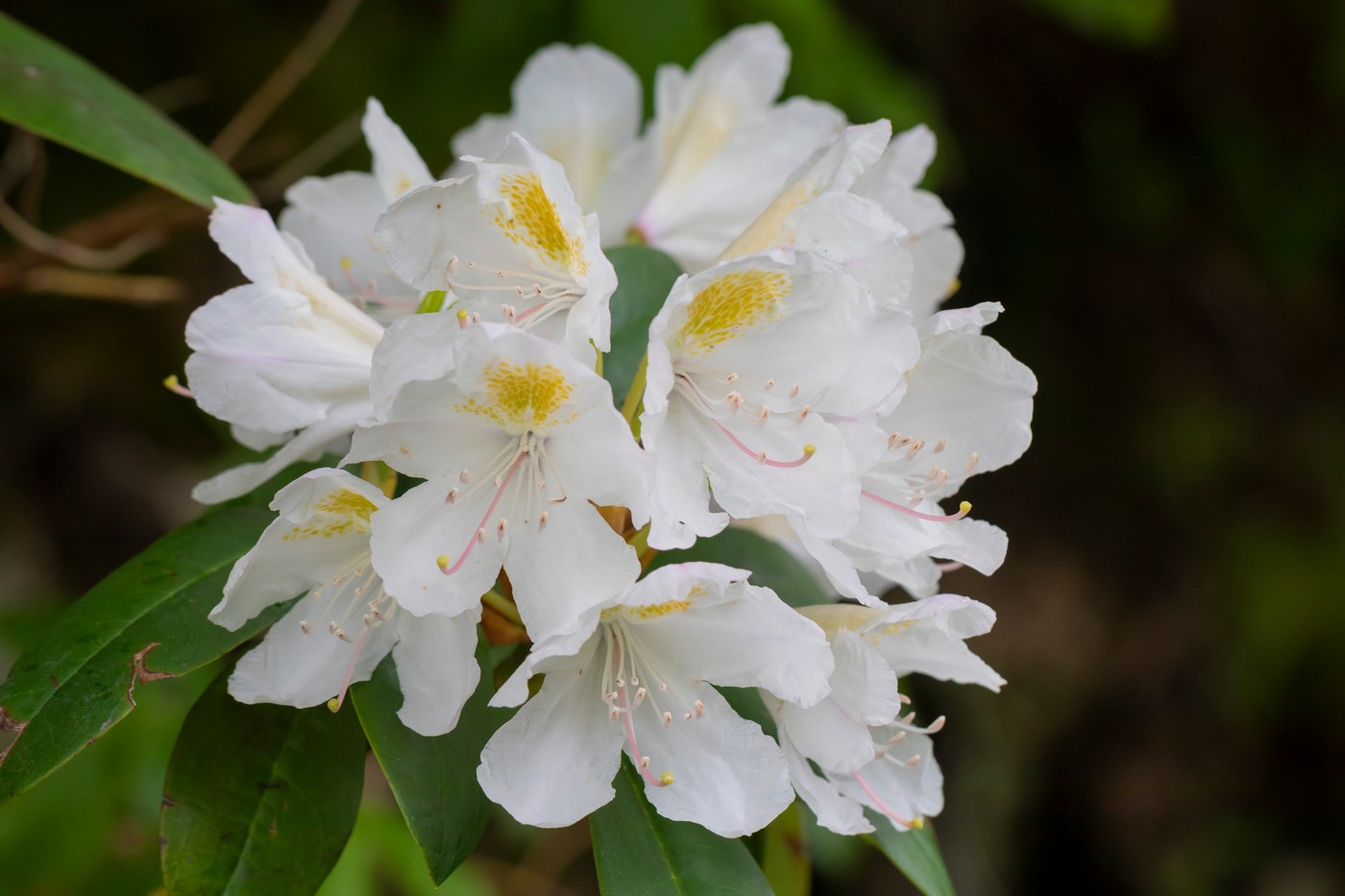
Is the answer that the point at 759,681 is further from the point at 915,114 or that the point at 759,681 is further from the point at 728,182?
the point at 915,114

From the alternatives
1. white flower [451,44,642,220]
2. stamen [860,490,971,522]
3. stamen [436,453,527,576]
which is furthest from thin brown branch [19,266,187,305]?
stamen [860,490,971,522]

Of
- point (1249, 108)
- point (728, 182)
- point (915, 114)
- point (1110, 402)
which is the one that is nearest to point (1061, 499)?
point (1110, 402)

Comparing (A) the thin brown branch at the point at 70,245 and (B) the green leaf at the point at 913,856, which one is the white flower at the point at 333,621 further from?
(A) the thin brown branch at the point at 70,245

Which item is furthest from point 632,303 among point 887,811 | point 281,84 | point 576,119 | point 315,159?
point 315,159

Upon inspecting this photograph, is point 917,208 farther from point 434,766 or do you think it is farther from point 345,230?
point 434,766

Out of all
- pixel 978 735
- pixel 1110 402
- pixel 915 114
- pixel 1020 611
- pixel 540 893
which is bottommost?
pixel 540 893

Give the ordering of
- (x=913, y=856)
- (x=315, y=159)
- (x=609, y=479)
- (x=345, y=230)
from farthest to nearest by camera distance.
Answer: (x=315, y=159) → (x=345, y=230) → (x=913, y=856) → (x=609, y=479)
